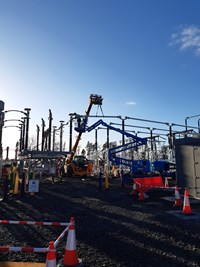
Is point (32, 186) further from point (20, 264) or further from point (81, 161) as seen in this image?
point (81, 161)

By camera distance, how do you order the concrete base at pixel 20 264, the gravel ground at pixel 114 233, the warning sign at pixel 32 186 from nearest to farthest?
the concrete base at pixel 20 264
the gravel ground at pixel 114 233
the warning sign at pixel 32 186

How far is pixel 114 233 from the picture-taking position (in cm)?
616

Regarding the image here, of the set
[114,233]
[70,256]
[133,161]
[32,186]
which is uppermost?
[133,161]

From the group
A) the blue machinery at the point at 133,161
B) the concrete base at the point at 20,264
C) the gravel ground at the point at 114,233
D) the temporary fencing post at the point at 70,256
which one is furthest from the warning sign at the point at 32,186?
the blue machinery at the point at 133,161

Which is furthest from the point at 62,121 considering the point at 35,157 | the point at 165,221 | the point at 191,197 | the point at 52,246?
the point at 52,246

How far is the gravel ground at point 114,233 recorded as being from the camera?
→ 15.1ft

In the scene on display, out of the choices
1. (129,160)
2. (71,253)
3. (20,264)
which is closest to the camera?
(20,264)

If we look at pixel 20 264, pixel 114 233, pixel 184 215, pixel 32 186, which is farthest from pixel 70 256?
pixel 32 186

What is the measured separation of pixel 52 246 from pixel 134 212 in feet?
19.4

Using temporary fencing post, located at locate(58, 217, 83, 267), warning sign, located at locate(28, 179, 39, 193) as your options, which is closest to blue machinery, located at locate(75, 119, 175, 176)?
warning sign, located at locate(28, 179, 39, 193)

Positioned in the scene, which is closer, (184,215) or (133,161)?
(184,215)

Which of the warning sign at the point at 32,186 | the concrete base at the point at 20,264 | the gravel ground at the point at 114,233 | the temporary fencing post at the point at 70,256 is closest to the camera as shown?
the concrete base at the point at 20,264

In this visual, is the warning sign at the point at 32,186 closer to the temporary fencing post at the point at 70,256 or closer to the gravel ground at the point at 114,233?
the gravel ground at the point at 114,233

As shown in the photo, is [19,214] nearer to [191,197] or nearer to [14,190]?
[14,190]
